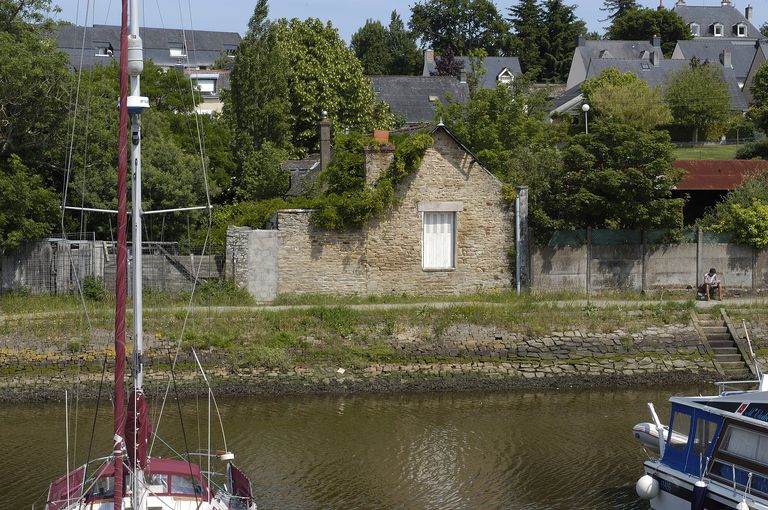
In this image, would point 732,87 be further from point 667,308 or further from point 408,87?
point 667,308

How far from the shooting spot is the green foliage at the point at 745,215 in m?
33.1

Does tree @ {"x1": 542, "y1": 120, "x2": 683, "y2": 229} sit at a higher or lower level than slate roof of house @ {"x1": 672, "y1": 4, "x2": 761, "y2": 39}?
lower

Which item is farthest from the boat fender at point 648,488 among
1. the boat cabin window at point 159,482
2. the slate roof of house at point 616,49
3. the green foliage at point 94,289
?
the slate roof of house at point 616,49

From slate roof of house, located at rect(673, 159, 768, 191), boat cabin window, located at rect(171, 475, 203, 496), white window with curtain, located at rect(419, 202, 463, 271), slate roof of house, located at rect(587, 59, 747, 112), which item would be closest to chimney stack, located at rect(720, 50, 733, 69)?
slate roof of house, located at rect(587, 59, 747, 112)

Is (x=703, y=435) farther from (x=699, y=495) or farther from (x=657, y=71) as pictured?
(x=657, y=71)

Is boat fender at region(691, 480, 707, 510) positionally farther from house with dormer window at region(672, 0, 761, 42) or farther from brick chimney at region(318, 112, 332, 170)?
house with dormer window at region(672, 0, 761, 42)

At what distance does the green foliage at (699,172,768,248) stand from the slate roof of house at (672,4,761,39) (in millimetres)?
68716

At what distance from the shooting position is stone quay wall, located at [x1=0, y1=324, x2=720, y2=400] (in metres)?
27.0

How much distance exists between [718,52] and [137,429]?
256 ft

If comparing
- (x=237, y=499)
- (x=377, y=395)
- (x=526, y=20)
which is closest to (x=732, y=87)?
(x=526, y=20)

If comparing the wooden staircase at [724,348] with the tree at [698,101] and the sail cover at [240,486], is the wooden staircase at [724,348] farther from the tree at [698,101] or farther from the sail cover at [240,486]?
the tree at [698,101]

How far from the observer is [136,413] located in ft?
50.9

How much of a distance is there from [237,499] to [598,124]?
2017cm

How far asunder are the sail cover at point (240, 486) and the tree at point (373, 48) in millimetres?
78261
